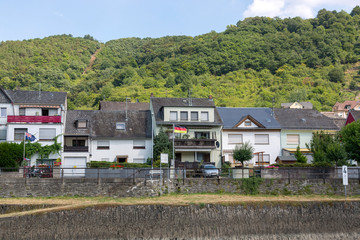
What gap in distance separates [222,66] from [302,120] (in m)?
88.8

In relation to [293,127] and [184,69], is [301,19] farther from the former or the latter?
[293,127]

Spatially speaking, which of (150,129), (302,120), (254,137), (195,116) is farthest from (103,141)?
(302,120)

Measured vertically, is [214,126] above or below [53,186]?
above

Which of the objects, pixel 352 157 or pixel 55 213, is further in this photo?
pixel 352 157

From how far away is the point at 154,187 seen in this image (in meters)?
32.0

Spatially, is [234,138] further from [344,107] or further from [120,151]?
[344,107]

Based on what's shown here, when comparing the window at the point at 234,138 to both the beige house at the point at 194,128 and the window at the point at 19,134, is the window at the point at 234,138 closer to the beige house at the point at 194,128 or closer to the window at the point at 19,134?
the beige house at the point at 194,128

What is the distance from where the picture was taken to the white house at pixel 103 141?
44.8 meters

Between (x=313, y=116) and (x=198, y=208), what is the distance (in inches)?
1268

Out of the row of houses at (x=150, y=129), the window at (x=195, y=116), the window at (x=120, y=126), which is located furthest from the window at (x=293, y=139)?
the window at (x=120, y=126)

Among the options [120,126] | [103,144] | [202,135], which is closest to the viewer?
[103,144]

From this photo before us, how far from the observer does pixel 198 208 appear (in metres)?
25.8

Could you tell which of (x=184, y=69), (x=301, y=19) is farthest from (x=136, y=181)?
(x=301, y=19)

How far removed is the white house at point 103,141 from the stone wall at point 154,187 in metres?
13.0
